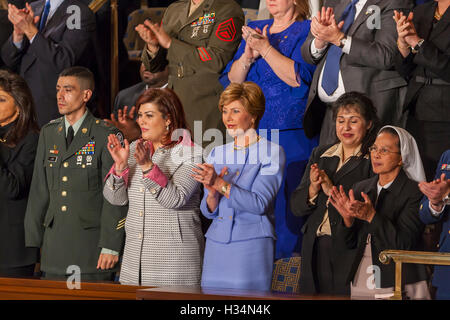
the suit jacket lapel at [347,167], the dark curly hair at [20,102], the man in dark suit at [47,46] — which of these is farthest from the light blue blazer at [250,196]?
the man in dark suit at [47,46]


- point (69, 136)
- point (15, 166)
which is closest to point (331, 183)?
point (69, 136)

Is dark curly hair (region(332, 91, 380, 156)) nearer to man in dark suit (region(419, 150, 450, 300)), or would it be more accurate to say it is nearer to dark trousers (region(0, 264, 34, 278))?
man in dark suit (region(419, 150, 450, 300))

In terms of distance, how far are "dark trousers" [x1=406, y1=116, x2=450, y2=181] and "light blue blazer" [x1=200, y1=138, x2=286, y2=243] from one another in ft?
2.02

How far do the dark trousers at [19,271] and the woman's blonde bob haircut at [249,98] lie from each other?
1430 millimetres

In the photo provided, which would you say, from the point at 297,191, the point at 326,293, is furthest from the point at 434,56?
the point at 326,293

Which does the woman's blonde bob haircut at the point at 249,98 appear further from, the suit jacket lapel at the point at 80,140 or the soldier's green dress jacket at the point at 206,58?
the suit jacket lapel at the point at 80,140

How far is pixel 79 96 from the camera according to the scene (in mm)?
4070

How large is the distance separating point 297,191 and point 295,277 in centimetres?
39

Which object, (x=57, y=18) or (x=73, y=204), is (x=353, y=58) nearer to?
(x=73, y=204)

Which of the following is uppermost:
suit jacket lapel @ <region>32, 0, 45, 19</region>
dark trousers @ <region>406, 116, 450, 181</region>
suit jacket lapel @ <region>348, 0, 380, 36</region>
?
suit jacket lapel @ <region>32, 0, 45, 19</region>

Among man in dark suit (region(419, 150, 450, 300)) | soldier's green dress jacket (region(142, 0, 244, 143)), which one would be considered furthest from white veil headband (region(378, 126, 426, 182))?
soldier's green dress jacket (region(142, 0, 244, 143))

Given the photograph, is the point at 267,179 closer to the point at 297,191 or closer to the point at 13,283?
the point at 297,191

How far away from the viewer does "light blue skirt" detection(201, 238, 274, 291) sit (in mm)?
3350

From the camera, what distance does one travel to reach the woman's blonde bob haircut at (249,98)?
351 centimetres
